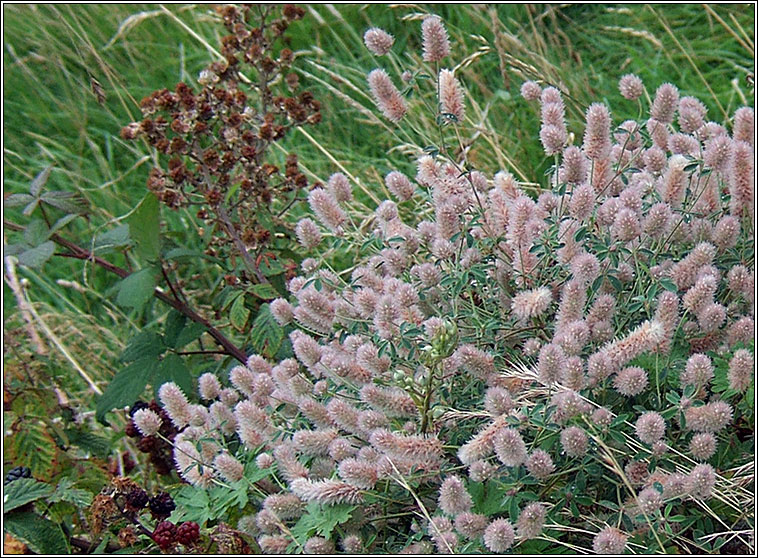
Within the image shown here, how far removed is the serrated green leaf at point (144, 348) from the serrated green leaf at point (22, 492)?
0.48m

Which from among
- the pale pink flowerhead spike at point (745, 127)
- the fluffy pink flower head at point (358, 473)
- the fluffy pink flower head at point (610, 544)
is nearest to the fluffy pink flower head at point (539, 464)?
the fluffy pink flower head at point (610, 544)

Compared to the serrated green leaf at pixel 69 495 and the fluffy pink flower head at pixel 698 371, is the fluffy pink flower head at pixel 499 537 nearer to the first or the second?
the fluffy pink flower head at pixel 698 371

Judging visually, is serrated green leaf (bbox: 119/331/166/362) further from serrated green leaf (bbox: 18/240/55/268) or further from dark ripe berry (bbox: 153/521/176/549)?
dark ripe berry (bbox: 153/521/176/549)

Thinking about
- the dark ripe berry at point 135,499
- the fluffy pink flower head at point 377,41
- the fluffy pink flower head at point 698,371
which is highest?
the fluffy pink flower head at point 377,41

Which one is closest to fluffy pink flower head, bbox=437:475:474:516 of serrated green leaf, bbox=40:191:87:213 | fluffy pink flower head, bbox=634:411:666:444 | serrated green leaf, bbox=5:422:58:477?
fluffy pink flower head, bbox=634:411:666:444

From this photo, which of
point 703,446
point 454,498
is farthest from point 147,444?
point 703,446

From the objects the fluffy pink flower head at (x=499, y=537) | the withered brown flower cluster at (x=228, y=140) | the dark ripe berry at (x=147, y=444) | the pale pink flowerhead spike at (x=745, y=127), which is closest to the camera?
the fluffy pink flower head at (x=499, y=537)

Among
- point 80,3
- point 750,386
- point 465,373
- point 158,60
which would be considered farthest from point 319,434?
point 80,3

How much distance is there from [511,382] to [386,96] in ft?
1.78

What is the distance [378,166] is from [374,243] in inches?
61.0

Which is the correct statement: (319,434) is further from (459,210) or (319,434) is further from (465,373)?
(459,210)

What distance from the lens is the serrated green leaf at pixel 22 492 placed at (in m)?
1.69

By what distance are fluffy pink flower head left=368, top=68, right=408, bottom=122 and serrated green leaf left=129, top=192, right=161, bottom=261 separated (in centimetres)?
63

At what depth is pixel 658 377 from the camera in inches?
56.9
